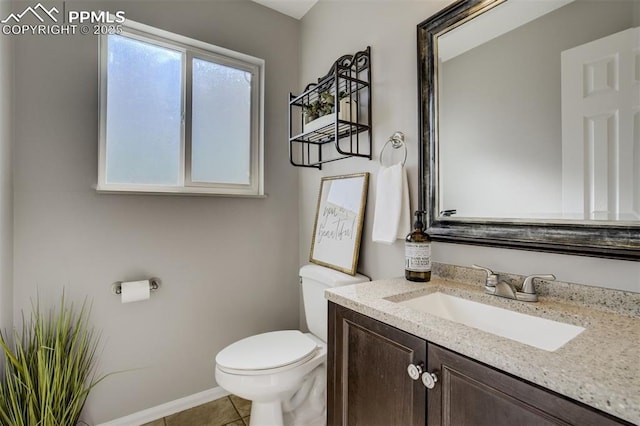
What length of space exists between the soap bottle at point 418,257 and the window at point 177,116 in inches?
44.2

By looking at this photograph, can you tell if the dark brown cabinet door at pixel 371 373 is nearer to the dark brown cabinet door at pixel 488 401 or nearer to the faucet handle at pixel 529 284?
the dark brown cabinet door at pixel 488 401

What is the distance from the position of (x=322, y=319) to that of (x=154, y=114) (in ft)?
4.75

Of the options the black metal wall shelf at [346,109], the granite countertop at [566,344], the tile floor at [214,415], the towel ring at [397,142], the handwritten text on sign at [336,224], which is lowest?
the tile floor at [214,415]

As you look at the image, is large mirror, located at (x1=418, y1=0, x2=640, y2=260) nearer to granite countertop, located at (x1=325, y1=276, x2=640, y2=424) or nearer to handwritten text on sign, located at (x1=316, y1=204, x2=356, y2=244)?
granite countertop, located at (x1=325, y1=276, x2=640, y2=424)

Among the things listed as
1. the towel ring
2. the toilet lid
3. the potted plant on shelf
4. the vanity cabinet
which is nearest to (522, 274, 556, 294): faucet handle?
the vanity cabinet

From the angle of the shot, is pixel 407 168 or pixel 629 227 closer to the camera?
pixel 629 227

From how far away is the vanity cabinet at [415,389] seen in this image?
0.54 m

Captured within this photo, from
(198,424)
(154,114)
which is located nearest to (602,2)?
(154,114)

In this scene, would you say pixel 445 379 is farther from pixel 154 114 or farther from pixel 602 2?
pixel 154 114

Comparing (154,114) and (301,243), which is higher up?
(154,114)

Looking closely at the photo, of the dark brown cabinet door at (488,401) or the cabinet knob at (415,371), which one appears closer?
the dark brown cabinet door at (488,401)

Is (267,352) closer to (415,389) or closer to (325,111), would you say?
(415,389)

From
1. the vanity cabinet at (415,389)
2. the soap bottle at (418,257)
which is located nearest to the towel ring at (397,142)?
the soap bottle at (418,257)

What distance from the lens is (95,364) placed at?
Answer: 1470 mm
